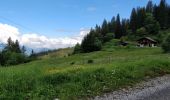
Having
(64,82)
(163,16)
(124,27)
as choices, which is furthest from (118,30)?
(64,82)

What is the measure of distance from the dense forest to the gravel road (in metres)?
137

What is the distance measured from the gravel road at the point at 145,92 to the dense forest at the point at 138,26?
137 meters

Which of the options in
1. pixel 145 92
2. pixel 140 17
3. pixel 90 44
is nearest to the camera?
pixel 145 92

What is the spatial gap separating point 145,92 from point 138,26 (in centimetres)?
16982

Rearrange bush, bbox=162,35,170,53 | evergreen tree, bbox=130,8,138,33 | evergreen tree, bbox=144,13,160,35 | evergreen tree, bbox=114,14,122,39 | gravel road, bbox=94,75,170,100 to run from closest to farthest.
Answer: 1. gravel road, bbox=94,75,170,100
2. bush, bbox=162,35,170,53
3. evergreen tree, bbox=144,13,160,35
4. evergreen tree, bbox=114,14,122,39
5. evergreen tree, bbox=130,8,138,33

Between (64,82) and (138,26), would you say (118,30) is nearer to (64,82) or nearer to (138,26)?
(138,26)

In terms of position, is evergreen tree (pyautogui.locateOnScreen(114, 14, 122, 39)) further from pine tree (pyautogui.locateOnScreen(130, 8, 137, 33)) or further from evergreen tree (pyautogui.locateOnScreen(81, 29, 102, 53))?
evergreen tree (pyautogui.locateOnScreen(81, 29, 102, 53))

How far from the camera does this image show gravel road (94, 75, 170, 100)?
1230 cm

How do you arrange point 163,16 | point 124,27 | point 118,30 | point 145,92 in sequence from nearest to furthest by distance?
point 145,92
point 163,16
point 118,30
point 124,27

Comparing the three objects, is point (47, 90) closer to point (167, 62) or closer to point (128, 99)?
point (128, 99)

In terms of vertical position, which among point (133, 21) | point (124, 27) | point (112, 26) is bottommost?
point (124, 27)

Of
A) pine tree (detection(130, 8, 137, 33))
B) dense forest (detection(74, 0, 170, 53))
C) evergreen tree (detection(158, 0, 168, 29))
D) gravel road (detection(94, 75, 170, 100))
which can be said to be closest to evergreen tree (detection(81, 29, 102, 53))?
dense forest (detection(74, 0, 170, 53))

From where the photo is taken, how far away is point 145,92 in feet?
44.4

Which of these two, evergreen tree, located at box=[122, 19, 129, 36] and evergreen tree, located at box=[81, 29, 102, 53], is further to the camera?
evergreen tree, located at box=[122, 19, 129, 36]
